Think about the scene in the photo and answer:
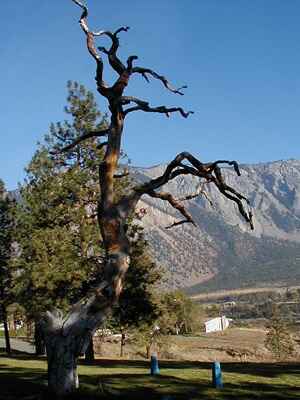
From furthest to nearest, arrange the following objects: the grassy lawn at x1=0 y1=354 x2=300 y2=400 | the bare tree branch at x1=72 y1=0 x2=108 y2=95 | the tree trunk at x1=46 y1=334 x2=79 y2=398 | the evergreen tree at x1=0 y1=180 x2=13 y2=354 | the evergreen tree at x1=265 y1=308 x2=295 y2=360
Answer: the evergreen tree at x1=265 y1=308 x2=295 y2=360, the evergreen tree at x1=0 y1=180 x2=13 y2=354, the grassy lawn at x1=0 y1=354 x2=300 y2=400, the bare tree branch at x1=72 y1=0 x2=108 y2=95, the tree trunk at x1=46 y1=334 x2=79 y2=398

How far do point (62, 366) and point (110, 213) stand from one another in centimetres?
366

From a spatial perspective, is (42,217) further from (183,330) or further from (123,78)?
(183,330)

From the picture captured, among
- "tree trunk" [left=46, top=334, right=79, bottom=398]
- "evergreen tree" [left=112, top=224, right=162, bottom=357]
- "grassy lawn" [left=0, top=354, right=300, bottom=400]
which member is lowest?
"grassy lawn" [left=0, top=354, right=300, bottom=400]

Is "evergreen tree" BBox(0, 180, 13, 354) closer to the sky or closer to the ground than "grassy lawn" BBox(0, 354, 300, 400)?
closer to the sky

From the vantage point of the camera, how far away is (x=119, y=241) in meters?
13.1

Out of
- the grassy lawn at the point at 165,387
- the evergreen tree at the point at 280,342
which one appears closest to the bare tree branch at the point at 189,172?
the grassy lawn at the point at 165,387

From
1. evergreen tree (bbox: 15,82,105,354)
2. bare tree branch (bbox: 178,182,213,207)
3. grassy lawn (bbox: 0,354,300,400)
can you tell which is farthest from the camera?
evergreen tree (bbox: 15,82,105,354)

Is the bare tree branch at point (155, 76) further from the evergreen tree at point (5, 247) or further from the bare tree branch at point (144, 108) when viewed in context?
the evergreen tree at point (5, 247)

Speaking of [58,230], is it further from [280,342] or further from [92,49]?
[280,342]

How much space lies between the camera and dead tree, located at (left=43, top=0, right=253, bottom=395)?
1251 cm

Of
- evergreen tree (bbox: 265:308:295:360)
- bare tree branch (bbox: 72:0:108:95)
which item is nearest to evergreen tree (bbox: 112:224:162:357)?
bare tree branch (bbox: 72:0:108:95)

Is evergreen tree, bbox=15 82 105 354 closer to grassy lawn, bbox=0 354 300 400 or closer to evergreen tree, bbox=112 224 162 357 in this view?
evergreen tree, bbox=112 224 162 357

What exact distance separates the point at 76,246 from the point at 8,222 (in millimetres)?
15875

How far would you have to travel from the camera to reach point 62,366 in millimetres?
12445
